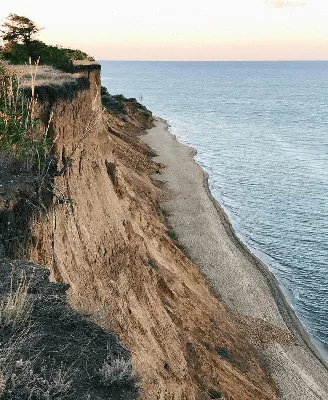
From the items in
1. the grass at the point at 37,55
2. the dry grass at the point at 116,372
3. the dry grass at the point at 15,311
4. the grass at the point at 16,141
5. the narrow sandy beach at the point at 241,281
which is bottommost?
the narrow sandy beach at the point at 241,281

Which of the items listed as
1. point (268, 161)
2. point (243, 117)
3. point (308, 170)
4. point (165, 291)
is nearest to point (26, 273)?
point (165, 291)

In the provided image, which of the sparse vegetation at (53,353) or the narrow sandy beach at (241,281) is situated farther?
the narrow sandy beach at (241,281)

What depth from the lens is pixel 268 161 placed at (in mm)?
77812

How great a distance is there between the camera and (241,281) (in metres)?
35.3

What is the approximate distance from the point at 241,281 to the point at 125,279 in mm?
17766

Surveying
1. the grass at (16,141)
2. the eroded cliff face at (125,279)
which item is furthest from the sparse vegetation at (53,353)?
the grass at (16,141)

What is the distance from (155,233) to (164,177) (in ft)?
94.3

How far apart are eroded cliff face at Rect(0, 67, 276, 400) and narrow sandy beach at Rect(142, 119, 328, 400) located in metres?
1.73

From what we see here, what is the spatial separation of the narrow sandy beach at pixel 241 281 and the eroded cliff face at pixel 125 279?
5.67ft

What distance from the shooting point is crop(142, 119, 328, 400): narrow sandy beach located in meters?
25.7

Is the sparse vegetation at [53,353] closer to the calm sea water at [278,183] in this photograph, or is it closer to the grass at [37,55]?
the grass at [37,55]

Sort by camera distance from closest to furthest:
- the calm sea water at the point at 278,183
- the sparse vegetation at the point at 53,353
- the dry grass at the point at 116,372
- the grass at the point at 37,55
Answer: the sparse vegetation at the point at 53,353
the dry grass at the point at 116,372
the grass at the point at 37,55
the calm sea water at the point at 278,183

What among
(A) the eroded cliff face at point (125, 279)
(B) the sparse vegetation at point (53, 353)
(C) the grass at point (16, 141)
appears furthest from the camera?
(A) the eroded cliff face at point (125, 279)

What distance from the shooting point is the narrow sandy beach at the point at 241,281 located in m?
25.7
